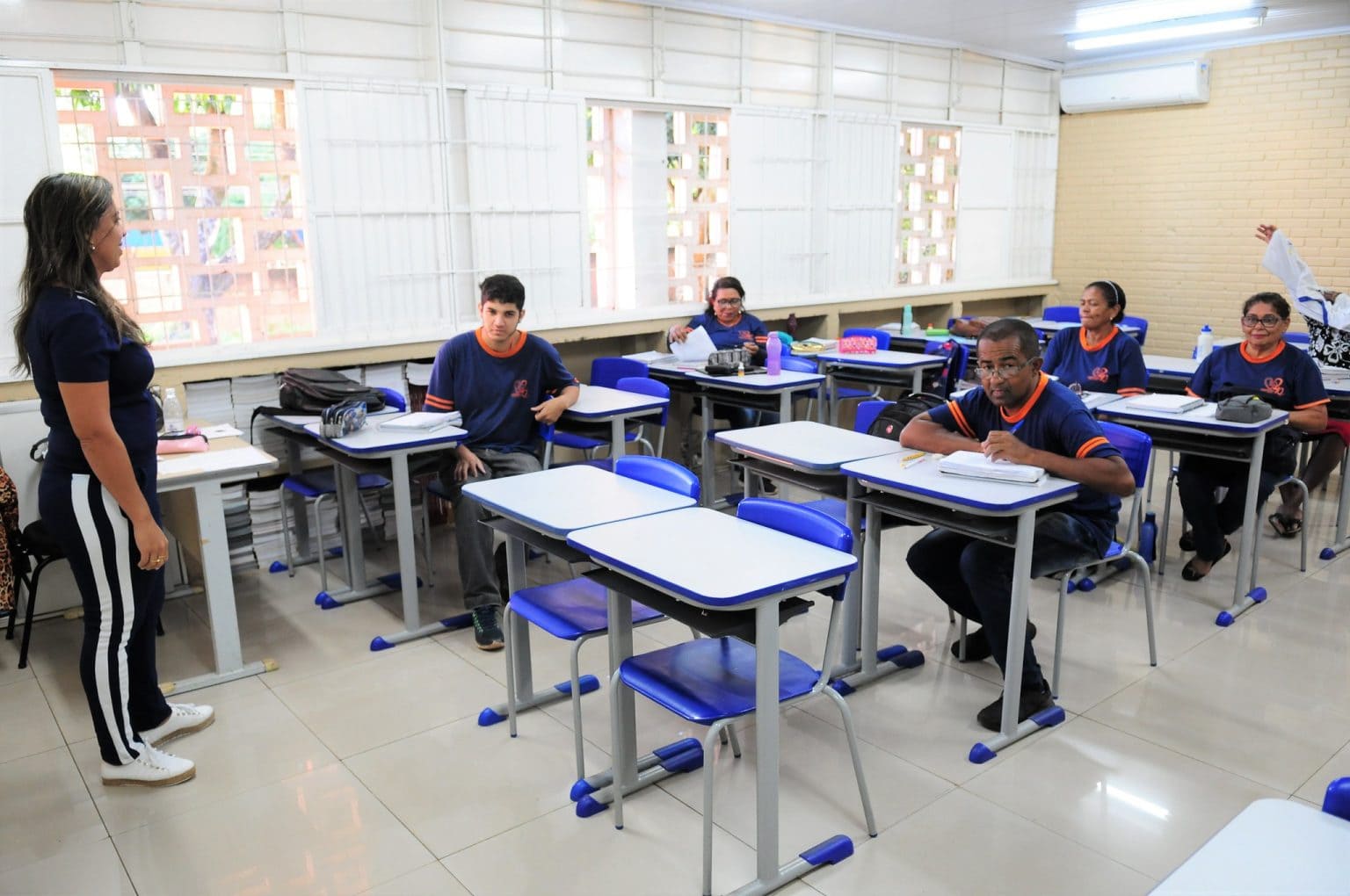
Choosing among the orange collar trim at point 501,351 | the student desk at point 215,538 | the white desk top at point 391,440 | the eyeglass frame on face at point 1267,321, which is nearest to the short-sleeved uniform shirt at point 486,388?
the orange collar trim at point 501,351

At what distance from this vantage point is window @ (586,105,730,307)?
6078mm

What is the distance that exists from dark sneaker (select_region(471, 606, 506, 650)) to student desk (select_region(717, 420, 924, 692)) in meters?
1.11

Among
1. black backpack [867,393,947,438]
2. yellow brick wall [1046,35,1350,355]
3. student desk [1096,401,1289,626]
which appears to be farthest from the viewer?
yellow brick wall [1046,35,1350,355]

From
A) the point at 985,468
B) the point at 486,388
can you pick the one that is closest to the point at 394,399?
the point at 486,388

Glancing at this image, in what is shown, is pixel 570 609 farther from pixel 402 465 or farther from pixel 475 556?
pixel 402 465

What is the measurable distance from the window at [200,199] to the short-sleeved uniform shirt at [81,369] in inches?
85.1

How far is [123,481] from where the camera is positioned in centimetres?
241

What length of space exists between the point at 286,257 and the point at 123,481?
269 cm

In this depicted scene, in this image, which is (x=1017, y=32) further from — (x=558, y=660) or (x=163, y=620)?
(x=163, y=620)

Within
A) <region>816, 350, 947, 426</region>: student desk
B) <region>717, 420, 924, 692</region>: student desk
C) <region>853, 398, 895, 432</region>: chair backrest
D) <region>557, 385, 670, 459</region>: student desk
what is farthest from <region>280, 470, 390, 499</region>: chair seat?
<region>816, 350, 947, 426</region>: student desk

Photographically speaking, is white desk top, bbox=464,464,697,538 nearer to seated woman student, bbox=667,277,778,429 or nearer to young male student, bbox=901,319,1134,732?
young male student, bbox=901,319,1134,732

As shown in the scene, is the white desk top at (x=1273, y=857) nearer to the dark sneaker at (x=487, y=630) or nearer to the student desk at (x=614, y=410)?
the dark sneaker at (x=487, y=630)

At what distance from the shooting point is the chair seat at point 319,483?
4238mm

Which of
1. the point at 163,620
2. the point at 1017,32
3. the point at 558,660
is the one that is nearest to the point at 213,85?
the point at 163,620
